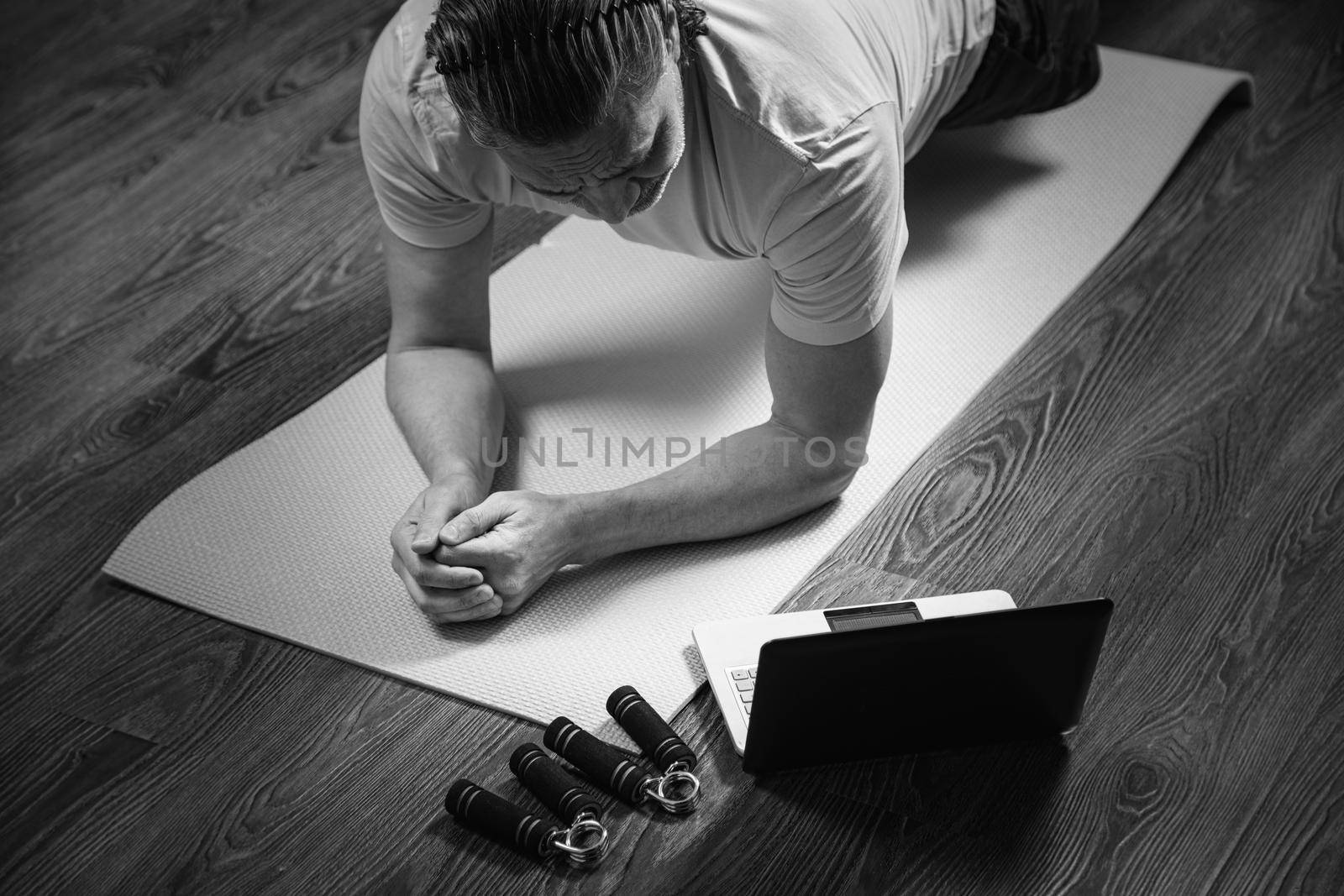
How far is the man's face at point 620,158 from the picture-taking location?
1123 millimetres

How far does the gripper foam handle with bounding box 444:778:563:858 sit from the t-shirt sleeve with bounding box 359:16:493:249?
621 millimetres

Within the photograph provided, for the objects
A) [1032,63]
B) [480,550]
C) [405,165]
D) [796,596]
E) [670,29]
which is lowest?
[796,596]

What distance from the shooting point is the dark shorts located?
179 centimetres

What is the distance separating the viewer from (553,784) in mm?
1218

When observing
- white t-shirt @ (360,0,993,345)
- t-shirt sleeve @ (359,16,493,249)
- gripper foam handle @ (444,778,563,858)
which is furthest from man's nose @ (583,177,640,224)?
gripper foam handle @ (444,778,563,858)

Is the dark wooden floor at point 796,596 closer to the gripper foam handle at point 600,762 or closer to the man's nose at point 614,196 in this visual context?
the gripper foam handle at point 600,762

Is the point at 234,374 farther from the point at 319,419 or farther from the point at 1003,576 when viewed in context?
the point at 1003,576

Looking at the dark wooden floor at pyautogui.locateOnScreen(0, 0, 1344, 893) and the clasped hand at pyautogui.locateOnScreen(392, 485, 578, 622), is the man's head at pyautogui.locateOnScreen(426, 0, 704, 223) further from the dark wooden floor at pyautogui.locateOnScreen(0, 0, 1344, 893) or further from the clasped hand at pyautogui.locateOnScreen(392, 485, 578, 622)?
the dark wooden floor at pyautogui.locateOnScreen(0, 0, 1344, 893)

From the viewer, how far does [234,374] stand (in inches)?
72.1

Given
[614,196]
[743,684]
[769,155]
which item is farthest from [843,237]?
[743,684]

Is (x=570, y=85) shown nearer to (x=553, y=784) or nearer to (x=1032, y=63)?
(x=553, y=784)

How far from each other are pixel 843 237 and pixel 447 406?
21.0 inches

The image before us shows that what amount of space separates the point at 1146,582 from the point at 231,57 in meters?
1.98

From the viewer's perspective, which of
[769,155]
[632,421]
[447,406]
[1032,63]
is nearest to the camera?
[769,155]
